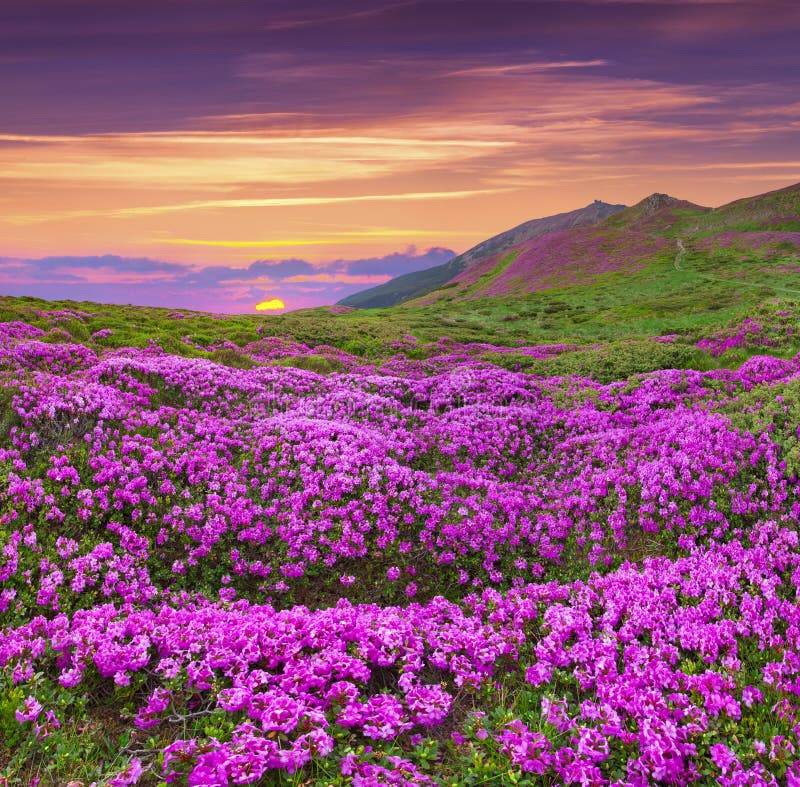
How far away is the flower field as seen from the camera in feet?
16.3

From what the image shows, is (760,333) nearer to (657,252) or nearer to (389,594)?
(389,594)

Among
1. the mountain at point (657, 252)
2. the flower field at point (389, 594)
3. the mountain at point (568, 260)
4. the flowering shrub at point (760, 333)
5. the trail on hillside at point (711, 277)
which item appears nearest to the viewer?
the flower field at point (389, 594)

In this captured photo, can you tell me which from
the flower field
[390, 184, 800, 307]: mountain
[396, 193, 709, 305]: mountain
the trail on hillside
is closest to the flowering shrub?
the flower field

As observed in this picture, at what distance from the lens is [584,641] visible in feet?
21.4

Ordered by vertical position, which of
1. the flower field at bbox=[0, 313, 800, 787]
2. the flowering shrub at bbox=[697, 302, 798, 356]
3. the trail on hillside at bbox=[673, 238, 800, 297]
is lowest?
the flower field at bbox=[0, 313, 800, 787]

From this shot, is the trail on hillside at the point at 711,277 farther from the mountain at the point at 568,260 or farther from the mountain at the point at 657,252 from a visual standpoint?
the mountain at the point at 568,260

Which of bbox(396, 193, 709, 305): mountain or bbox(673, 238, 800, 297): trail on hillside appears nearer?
bbox(673, 238, 800, 297): trail on hillside

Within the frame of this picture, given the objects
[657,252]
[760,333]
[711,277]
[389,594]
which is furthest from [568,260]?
[389,594]

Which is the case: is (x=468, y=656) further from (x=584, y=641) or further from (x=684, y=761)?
(x=684, y=761)

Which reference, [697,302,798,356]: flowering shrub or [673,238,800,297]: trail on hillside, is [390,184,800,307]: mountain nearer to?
[673,238,800,297]: trail on hillside

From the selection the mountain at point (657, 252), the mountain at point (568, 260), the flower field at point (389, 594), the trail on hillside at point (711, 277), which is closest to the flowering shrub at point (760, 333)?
the flower field at point (389, 594)

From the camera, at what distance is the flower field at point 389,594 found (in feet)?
16.3

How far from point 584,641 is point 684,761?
1650mm

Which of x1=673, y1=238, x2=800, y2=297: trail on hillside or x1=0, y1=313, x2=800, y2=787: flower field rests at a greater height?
x1=673, y1=238, x2=800, y2=297: trail on hillside
